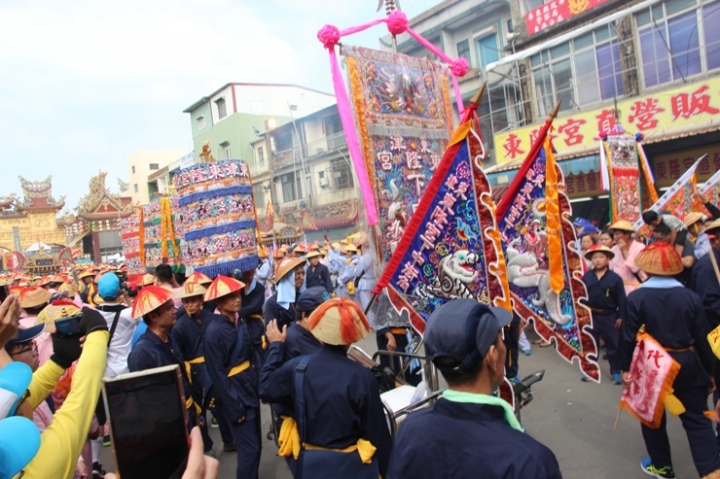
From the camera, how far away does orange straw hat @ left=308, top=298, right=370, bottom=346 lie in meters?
2.64

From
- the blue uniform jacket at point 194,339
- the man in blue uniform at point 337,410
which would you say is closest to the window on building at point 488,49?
the blue uniform jacket at point 194,339

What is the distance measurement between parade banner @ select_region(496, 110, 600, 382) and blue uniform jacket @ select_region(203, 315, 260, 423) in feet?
7.64

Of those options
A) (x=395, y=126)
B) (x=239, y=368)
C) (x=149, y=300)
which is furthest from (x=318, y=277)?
(x=149, y=300)

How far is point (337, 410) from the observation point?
100 inches

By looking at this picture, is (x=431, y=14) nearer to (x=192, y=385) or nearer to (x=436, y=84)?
(x=436, y=84)

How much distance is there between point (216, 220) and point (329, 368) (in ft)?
11.9

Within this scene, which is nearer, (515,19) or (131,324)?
(131,324)

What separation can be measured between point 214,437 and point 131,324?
5.56ft

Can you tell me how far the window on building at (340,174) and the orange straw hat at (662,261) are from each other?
2182cm

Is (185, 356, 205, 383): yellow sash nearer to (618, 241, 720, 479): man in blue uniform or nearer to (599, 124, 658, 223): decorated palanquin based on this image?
(618, 241, 720, 479): man in blue uniform

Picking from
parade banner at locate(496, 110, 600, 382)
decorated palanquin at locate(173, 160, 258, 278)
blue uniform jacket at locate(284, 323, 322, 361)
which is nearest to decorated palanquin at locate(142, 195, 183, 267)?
decorated palanquin at locate(173, 160, 258, 278)

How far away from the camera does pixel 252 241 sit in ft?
19.8

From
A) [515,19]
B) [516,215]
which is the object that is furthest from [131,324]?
[515,19]

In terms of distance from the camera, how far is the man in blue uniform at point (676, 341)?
11.1 feet
